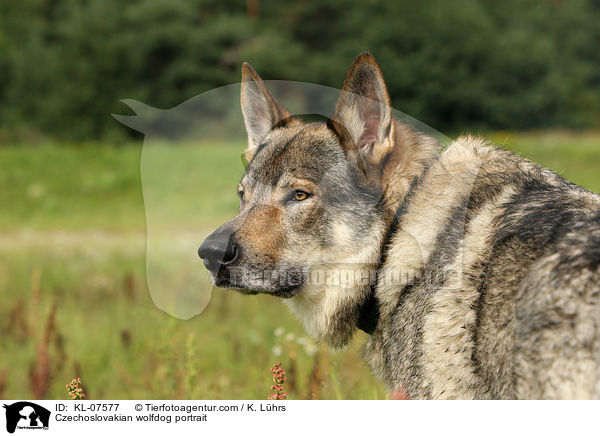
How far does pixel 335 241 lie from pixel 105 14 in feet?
70.8

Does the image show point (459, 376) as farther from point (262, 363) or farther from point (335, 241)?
point (262, 363)

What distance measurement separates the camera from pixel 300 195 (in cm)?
286

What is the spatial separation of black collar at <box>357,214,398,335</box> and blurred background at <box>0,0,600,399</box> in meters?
0.49

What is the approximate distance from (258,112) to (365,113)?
796 mm

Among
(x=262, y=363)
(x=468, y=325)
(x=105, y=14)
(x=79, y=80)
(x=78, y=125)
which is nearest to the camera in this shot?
(x=468, y=325)

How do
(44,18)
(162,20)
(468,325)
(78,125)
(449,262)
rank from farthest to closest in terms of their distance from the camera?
1. (44,18)
2. (78,125)
3. (162,20)
4. (449,262)
5. (468,325)

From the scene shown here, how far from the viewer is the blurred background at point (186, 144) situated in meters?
4.39

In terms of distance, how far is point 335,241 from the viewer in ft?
9.24

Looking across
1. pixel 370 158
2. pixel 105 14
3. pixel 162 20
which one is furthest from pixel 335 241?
pixel 105 14

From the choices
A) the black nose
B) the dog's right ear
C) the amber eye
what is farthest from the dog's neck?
the black nose

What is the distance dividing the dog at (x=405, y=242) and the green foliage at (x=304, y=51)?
6.25m

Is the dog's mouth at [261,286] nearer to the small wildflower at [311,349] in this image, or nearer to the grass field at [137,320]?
the grass field at [137,320]
